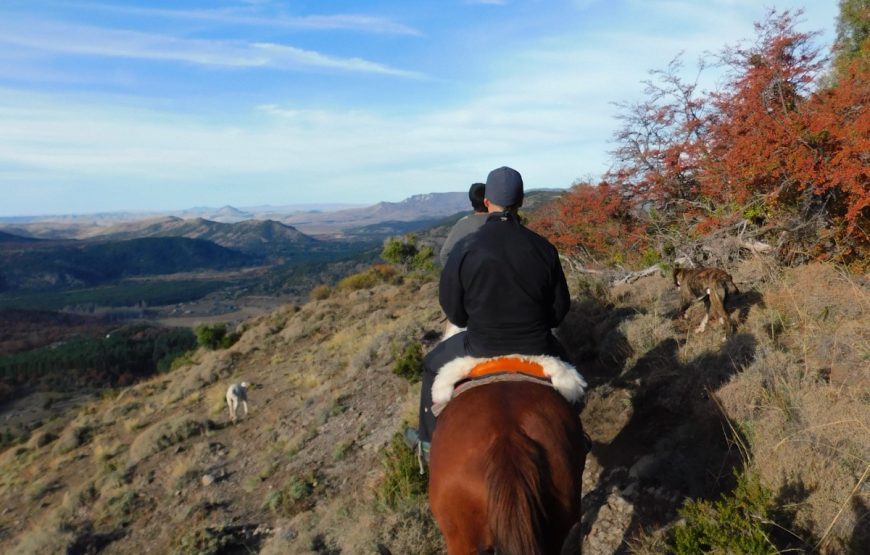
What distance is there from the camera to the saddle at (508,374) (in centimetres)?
317

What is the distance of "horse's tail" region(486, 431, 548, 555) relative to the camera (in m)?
2.54

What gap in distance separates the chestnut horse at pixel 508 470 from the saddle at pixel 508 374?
0.08 meters

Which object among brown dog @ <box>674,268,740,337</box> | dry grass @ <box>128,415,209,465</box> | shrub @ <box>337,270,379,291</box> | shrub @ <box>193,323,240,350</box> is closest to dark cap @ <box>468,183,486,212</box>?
brown dog @ <box>674,268,740,337</box>

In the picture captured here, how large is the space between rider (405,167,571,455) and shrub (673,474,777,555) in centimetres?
134

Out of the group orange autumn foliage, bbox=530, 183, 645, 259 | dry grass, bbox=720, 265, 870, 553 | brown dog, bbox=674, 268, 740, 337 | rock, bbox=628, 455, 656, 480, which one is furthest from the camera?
orange autumn foliage, bbox=530, 183, 645, 259

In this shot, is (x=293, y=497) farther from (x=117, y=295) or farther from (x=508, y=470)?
(x=117, y=295)

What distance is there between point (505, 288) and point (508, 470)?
1071 mm

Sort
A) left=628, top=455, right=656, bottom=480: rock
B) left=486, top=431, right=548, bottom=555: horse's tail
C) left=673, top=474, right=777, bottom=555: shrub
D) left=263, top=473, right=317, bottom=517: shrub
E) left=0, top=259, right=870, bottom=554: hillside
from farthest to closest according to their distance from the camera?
left=263, top=473, right=317, bottom=517: shrub
left=628, top=455, right=656, bottom=480: rock
left=0, top=259, right=870, bottom=554: hillside
left=673, top=474, right=777, bottom=555: shrub
left=486, top=431, right=548, bottom=555: horse's tail

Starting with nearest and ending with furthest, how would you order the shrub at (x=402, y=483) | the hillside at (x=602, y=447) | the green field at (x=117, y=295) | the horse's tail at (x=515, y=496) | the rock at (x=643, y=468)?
the horse's tail at (x=515, y=496) → the hillside at (x=602, y=447) → the rock at (x=643, y=468) → the shrub at (x=402, y=483) → the green field at (x=117, y=295)

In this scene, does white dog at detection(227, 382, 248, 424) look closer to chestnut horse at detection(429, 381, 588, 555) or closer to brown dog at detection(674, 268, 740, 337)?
brown dog at detection(674, 268, 740, 337)

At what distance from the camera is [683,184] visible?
1215 cm

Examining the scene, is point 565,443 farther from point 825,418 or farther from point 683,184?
point 683,184

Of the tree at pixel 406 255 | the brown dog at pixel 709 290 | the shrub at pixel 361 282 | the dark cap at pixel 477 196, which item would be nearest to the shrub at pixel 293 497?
the dark cap at pixel 477 196

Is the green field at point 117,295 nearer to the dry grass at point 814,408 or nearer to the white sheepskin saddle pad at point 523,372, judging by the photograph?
the dry grass at point 814,408
